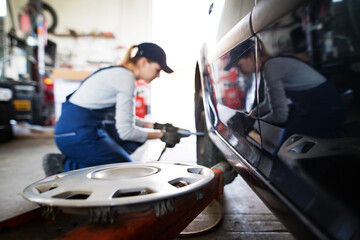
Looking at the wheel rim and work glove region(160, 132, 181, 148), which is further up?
work glove region(160, 132, 181, 148)

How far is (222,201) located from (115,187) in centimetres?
92

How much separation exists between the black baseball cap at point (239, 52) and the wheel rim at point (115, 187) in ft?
1.24

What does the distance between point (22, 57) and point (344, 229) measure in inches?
247

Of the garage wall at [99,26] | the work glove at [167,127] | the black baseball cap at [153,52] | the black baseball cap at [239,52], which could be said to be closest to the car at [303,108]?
the black baseball cap at [239,52]

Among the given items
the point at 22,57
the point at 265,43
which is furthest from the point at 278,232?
the point at 22,57

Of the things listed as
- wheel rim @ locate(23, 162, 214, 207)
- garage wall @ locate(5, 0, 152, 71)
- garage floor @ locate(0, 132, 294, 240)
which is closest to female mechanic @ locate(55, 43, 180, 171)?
garage floor @ locate(0, 132, 294, 240)

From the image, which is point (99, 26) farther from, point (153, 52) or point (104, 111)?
point (153, 52)

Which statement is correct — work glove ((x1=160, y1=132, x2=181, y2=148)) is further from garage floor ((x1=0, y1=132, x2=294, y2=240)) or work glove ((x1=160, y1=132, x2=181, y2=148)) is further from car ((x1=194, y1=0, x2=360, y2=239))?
car ((x1=194, y1=0, x2=360, y2=239))

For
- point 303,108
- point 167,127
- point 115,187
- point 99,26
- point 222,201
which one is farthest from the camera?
point 99,26

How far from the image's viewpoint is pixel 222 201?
1.38 meters

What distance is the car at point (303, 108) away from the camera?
33cm

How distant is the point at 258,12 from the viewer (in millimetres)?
538

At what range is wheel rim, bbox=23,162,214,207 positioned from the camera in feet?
1.75

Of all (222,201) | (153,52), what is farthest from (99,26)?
(222,201)
